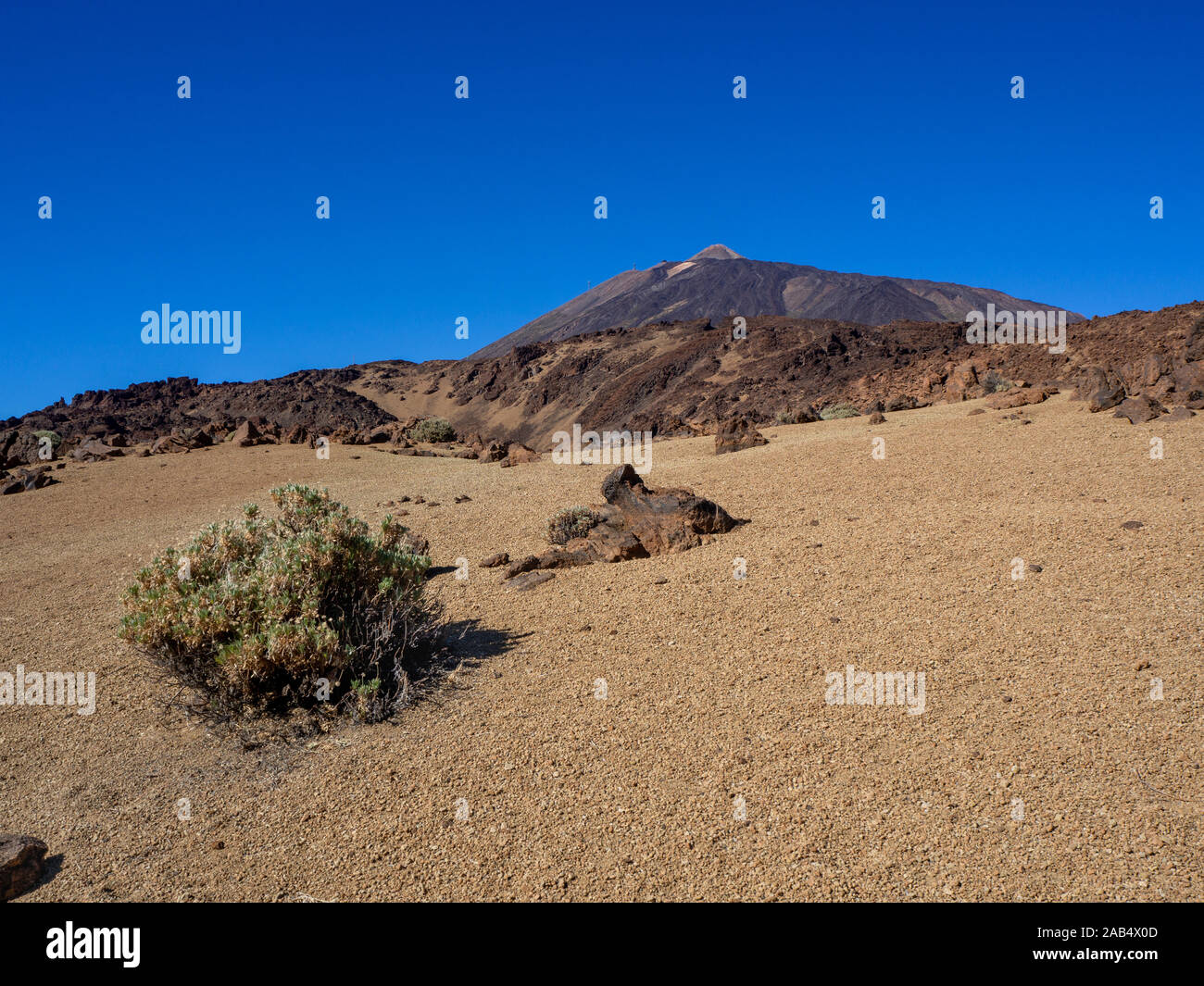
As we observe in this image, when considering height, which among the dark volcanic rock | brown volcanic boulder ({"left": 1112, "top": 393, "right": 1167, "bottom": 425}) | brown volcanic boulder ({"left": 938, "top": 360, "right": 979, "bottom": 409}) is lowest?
the dark volcanic rock

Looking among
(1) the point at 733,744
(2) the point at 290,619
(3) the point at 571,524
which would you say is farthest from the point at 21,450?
(1) the point at 733,744

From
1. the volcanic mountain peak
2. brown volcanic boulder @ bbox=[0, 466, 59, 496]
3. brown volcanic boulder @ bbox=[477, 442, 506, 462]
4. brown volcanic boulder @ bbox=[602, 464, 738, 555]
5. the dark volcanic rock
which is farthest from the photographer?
the volcanic mountain peak

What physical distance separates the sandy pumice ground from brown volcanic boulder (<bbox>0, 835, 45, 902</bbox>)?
4.1 inches

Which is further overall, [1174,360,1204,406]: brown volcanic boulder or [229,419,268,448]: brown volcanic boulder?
[229,419,268,448]: brown volcanic boulder

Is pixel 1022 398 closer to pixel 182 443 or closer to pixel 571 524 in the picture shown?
pixel 571 524

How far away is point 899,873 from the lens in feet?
10.6

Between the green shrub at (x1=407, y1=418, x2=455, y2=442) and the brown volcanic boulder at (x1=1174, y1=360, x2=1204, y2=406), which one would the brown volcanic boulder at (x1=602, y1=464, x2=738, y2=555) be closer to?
the brown volcanic boulder at (x1=1174, y1=360, x2=1204, y2=406)

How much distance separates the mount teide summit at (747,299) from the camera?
385ft

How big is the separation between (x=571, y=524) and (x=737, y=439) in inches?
271

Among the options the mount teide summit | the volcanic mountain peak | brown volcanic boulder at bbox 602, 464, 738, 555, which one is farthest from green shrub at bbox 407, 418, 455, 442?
the volcanic mountain peak

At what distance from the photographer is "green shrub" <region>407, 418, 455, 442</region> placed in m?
25.6

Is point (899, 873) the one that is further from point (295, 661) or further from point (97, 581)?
point (97, 581)

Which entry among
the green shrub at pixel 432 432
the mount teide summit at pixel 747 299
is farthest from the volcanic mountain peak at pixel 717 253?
the green shrub at pixel 432 432
